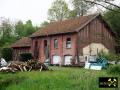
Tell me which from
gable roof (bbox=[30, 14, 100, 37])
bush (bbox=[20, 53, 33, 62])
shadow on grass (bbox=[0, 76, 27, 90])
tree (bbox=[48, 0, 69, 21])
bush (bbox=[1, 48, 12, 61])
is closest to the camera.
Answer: shadow on grass (bbox=[0, 76, 27, 90])

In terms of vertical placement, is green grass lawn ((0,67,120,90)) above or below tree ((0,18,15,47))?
below

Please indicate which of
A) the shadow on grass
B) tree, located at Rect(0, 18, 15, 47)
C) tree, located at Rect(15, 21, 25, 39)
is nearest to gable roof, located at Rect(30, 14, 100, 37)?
the shadow on grass

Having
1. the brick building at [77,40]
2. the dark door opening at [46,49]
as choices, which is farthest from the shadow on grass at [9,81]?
the dark door opening at [46,49]

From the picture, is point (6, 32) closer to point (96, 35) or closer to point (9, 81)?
point (96, 35)

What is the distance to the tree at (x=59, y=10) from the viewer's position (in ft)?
293

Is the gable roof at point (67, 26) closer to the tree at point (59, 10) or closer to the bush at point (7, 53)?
the bush at point (7, 53)

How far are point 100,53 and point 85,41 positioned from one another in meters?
2.73

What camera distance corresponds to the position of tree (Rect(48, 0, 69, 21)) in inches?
3516

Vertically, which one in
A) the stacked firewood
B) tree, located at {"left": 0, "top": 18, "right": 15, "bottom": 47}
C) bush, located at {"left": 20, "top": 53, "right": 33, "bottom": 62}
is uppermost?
tree, located at {"left": 0, "top": 18, "right": 15, "bottom": 47}

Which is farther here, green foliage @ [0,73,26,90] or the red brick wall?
the red brick wall

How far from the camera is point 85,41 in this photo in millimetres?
56156

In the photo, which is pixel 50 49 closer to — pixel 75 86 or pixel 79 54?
pixel 79 54

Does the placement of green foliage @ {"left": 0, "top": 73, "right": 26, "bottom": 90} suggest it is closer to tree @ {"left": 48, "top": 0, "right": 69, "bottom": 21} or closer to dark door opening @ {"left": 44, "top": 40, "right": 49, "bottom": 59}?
dark door opening @ {"left": 44, "top": 40, "right": 49, "bottom": 59}

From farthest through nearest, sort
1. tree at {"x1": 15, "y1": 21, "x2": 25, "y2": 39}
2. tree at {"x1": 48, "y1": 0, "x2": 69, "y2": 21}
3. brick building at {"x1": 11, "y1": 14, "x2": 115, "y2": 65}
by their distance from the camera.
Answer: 1. tree at {"x1": 15, "y1": 21, "x2": 25, "y2": 39}
2. tree at {"x1": 48, "y1": 0, "x2": 69, "y2": 21}
3. brick building at {"x1": 11, "y1": 14, "x2": 115, "y2": 65}
